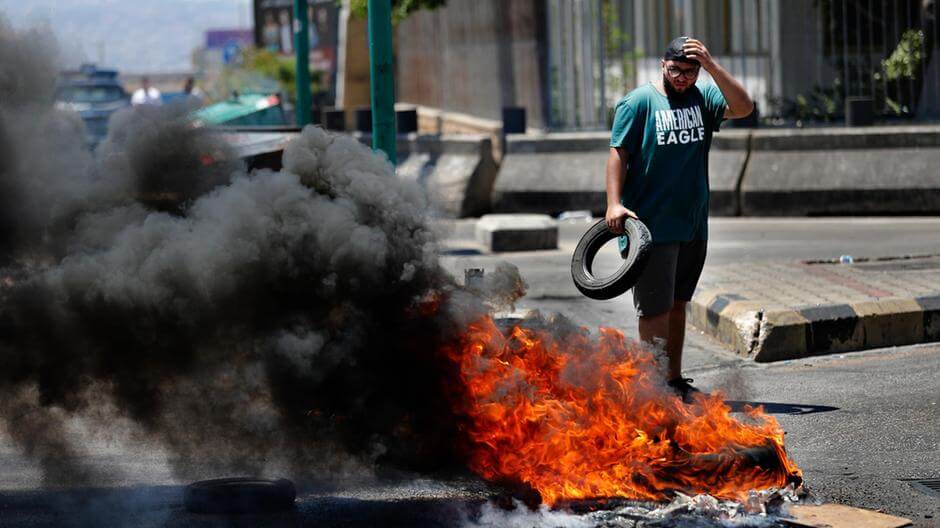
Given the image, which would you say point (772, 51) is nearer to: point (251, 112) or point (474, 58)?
point (474, 58)

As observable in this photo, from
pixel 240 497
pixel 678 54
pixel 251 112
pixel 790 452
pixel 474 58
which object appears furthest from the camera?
pixel 474 58

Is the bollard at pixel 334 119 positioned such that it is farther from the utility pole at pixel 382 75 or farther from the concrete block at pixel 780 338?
the concrete block at pixel 780 338

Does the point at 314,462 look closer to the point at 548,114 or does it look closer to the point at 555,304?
the point at 555,304

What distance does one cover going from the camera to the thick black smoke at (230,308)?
514 cm

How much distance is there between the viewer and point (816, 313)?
8297mm

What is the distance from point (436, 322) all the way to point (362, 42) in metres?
22.0

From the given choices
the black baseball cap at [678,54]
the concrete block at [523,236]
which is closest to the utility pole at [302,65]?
the concrete block at [523,236]

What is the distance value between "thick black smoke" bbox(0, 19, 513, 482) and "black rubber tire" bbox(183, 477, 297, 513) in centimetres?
16

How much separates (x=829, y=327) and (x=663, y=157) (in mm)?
2442

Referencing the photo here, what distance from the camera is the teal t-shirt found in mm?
6320

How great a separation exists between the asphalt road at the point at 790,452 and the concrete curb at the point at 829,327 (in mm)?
105

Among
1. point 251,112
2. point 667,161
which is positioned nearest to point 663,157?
point 667,161

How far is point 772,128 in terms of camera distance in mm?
15180

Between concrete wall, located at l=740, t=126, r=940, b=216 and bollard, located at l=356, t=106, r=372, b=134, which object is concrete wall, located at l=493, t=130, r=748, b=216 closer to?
concrete wall, located at l=740, t=126, r=940, b=216
